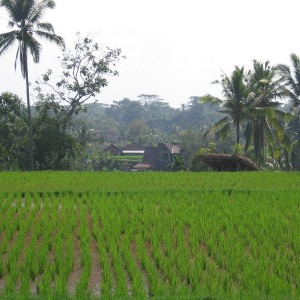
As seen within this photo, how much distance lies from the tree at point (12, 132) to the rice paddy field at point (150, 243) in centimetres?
1097

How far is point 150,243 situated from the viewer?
23.3 feet

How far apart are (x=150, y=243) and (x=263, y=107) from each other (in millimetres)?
15053

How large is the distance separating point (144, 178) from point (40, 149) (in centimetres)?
957

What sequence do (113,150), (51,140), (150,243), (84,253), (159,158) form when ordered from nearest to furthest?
(84,253), (150,243), (51,140), (159,158), (113,150)

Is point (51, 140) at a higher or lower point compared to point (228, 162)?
higher

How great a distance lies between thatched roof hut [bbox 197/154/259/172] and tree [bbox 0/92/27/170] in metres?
8.19

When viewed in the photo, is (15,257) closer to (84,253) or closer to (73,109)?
(84,253)

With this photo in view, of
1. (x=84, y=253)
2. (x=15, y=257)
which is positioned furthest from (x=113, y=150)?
(x=15, y=257)

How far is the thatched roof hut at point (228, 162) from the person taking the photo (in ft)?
60.6

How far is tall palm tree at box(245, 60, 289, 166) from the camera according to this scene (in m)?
21.3

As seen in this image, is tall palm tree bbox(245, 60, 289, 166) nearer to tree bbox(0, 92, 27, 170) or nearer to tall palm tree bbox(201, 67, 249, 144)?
tall palm tree bbox(201, 67, 249, 144)

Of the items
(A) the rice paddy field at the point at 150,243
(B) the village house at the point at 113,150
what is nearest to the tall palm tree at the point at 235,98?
(A) the rice paddy field at the point at 150,243

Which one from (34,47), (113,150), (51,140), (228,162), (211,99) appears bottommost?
(228,162)

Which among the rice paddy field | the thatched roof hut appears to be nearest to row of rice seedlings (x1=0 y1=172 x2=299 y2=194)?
the rice paddy field
